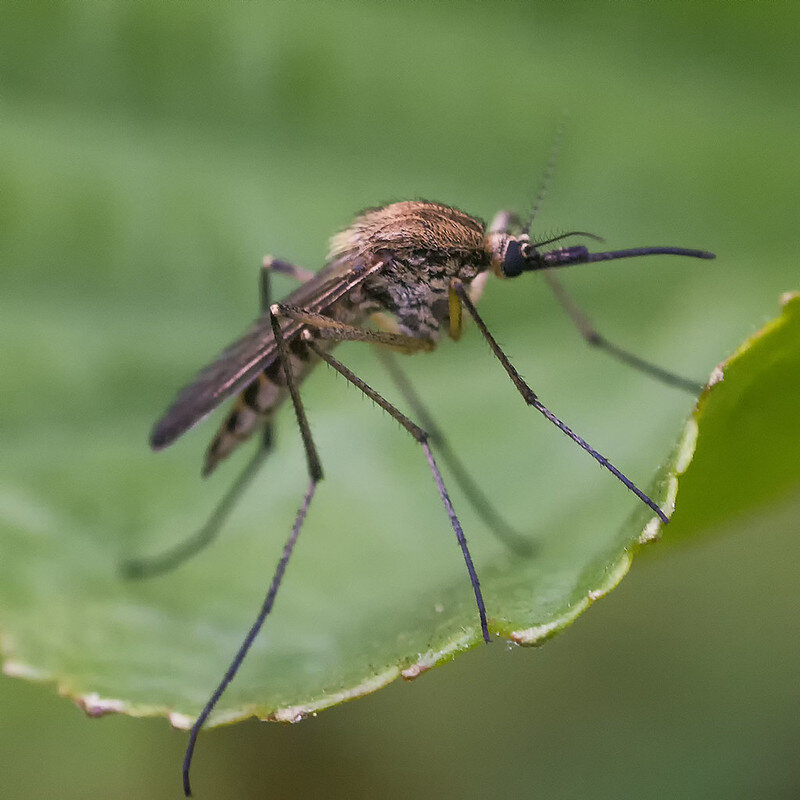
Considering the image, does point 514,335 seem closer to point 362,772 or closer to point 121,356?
point 121,356

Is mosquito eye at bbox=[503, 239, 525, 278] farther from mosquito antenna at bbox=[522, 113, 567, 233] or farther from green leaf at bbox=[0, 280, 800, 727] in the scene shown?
green leaf at bbox=[0, 280, 800, 727]

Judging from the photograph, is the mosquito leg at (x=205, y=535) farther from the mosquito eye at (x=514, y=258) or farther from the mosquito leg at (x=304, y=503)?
the mosquito eye at (x=514, y=258)

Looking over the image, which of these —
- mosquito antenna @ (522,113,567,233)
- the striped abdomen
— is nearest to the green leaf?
the striped abdomen

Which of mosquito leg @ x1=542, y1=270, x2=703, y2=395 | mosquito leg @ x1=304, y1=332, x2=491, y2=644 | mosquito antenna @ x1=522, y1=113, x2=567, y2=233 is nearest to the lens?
mosquito leg @ x1=304, y1=332, x2=491, y2=644

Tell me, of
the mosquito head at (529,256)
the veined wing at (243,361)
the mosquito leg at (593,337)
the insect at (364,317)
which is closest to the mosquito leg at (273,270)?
the insect at (364,317)

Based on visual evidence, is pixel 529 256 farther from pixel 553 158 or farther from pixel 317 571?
pixel 317 571
